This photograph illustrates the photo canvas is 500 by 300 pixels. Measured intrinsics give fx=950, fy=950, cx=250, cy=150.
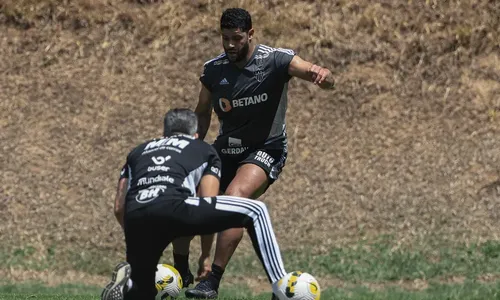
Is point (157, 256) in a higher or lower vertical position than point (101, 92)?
higher

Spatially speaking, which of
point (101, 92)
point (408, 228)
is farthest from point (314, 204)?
point (101, 92)

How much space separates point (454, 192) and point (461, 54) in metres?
3.17

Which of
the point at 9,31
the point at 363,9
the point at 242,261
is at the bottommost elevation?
the point at 242,261

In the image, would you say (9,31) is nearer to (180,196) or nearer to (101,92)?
(101,92)

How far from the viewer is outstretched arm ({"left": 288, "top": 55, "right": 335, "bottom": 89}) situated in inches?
321

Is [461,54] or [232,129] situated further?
[461,54]

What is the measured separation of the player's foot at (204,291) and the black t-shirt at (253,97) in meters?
1.31

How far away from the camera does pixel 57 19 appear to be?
1756 cm

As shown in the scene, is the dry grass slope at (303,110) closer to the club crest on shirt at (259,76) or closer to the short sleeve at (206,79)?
the short sleeve at (206,79)

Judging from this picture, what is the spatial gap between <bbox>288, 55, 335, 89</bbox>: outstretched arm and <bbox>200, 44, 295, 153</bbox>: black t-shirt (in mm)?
86

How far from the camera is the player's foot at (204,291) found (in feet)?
26.9

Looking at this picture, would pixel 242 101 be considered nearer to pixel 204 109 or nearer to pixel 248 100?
pixel 248 100

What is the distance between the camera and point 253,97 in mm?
8727

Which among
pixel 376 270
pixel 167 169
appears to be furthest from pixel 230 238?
pixel 376 270
